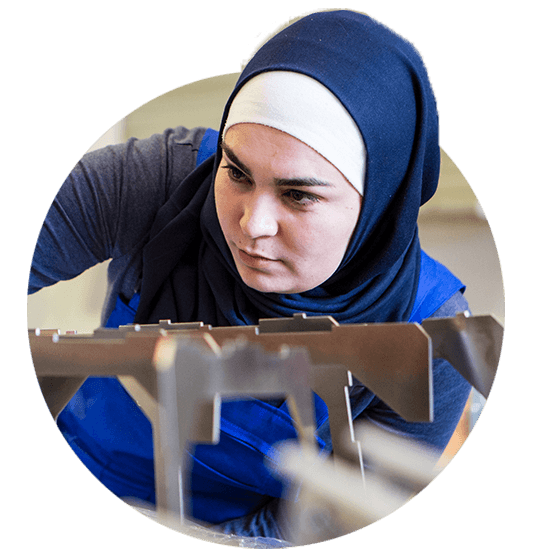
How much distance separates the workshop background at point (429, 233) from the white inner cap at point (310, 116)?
0.12 meters

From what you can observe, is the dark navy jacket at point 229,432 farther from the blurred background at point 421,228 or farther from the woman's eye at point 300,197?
the woman's eye at point 300,197

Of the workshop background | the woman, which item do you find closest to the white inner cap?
the woman

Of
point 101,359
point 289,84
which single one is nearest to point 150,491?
point 101,359

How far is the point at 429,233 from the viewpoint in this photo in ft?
2.96

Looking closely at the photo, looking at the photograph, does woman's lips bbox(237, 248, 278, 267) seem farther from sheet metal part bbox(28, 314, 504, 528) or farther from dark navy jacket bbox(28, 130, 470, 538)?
dark navy jacket bbox(28, 130, 470, 538)

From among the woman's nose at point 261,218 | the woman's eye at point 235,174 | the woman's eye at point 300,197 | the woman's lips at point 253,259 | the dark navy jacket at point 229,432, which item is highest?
the woman's eye at point 235,174

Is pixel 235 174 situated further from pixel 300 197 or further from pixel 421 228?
pixel 421 228

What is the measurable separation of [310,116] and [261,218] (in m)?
0.13

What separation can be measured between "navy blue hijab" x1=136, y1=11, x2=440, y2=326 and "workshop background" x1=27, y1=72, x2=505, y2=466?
0.12 ft

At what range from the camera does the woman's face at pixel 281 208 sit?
30.4 inches

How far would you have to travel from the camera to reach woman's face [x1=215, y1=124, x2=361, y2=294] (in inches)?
30.4

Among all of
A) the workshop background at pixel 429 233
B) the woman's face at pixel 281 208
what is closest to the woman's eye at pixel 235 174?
the woman's face at pixel 281 208

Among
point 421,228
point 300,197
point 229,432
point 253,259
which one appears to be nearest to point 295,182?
point 300,197

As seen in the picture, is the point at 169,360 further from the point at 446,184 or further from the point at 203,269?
the point at 446,184
